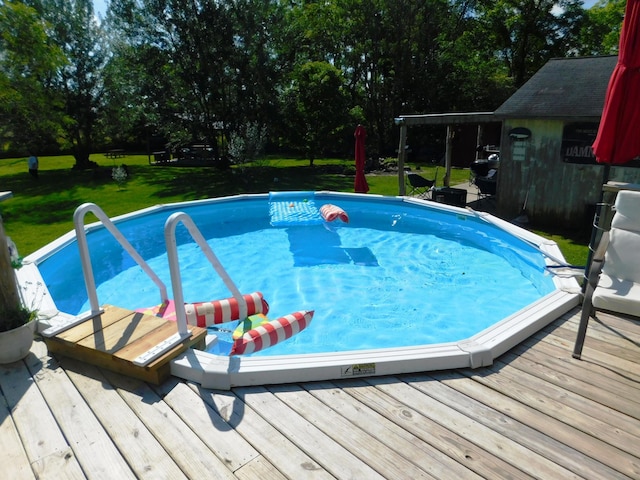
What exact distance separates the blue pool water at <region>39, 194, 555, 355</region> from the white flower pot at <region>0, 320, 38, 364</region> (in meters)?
2.19

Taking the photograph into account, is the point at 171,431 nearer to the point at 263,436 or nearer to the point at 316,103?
the point at 263,436

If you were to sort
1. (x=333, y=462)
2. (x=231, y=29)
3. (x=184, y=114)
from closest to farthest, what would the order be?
(x=333, y=462) → (x=231, y=29) → (x=184, y=114)

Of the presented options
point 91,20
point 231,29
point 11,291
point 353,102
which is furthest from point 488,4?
point 11,291

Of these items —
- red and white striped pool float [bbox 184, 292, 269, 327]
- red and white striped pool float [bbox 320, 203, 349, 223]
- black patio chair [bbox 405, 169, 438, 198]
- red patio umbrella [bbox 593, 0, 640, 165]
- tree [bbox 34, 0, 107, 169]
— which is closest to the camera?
red patio umbrella [bbox 593, 0, 640, 165]

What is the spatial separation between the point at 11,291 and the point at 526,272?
784 centimetres

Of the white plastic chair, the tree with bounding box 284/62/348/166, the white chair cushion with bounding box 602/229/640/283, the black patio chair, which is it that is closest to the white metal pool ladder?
the white plastic chair

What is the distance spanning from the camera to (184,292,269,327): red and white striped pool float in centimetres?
494

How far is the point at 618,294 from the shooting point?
339cm

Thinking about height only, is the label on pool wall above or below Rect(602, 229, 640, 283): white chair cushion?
below

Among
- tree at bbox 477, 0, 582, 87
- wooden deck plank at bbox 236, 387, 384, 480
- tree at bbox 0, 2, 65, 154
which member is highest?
tree at bbox 477, 0, 582, 87

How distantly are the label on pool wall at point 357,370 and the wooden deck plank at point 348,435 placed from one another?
1.06ft

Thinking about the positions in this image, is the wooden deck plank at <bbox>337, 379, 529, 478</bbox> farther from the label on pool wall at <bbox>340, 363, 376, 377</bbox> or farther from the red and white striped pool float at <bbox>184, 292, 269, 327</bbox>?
the red and white striped pool float at <bbox>184, 292, 269, 327</bbox>

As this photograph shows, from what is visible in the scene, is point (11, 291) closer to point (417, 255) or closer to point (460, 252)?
point (417, 255)

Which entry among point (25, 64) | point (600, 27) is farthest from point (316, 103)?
point (600, 27)
